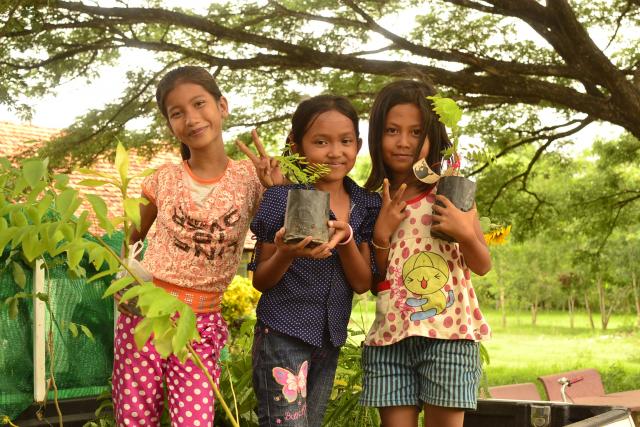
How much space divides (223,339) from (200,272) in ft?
0.75

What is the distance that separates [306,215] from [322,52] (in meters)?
6.28

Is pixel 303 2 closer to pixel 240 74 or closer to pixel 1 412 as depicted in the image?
pixel 240 74

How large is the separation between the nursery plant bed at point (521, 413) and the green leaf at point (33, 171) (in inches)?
74.1

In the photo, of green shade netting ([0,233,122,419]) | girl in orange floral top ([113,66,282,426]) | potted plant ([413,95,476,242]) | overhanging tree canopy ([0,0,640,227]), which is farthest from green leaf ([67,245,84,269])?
overhanging tree canopy ([0,0,640,227])

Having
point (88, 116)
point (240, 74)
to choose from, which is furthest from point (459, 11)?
point (88, 116)

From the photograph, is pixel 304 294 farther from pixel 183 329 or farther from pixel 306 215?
pixel 183 329

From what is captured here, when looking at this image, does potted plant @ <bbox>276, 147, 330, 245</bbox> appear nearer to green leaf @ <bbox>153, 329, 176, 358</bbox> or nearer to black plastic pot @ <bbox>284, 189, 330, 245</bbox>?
black plastic pot @ <bbox>284, 189, 330, 245</bbox>

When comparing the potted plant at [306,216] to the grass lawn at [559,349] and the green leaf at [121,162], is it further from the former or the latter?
the grass lawn at [559,349]

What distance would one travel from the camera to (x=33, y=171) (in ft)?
4.65

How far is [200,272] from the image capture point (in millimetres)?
2408

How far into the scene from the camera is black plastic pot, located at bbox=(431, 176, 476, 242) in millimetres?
2355

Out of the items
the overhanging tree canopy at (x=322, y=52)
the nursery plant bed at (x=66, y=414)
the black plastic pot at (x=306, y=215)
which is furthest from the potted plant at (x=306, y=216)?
the overhanging tree canopy at (x=322, y=52)

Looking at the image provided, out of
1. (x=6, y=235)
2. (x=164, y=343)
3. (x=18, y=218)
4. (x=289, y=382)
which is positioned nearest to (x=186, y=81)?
(x=289, y=382)

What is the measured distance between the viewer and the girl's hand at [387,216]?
2398 mm
